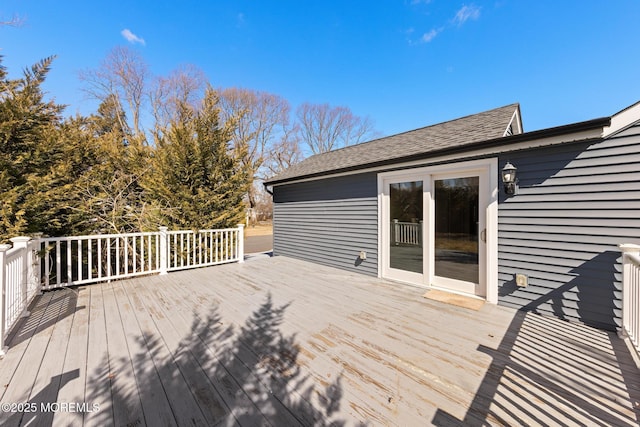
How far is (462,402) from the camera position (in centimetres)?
164

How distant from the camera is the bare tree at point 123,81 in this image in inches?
492

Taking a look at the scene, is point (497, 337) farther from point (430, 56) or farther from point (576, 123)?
point (430, 56)

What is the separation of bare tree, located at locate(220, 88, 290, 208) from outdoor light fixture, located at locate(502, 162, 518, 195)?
1598cm

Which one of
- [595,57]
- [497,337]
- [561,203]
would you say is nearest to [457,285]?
[497,337]

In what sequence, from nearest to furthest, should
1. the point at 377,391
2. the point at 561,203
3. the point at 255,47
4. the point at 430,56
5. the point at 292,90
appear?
the point at 377,391, the point at 561,203, the point at 430,56, the point at 255,47, the point at 292,90

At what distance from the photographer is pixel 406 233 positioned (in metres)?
4.38

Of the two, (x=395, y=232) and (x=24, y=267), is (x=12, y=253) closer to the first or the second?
(x=24, y=267)

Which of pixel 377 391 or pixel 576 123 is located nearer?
pixel 377 391

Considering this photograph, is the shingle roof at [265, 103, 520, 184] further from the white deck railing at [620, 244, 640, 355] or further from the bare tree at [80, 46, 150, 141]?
the bare tree at [80, 46, 150, 141]

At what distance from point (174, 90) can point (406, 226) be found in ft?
52.9

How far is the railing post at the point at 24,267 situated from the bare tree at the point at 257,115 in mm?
14776

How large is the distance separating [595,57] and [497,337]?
25.9ft

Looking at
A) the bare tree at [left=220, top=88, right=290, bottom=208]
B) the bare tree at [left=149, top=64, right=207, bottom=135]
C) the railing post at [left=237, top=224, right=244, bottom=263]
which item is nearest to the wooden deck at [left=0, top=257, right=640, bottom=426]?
the railing post at [left=237, top=224, right=244, bottom=263]

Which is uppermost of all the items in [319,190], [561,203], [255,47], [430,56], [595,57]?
[255,47]
